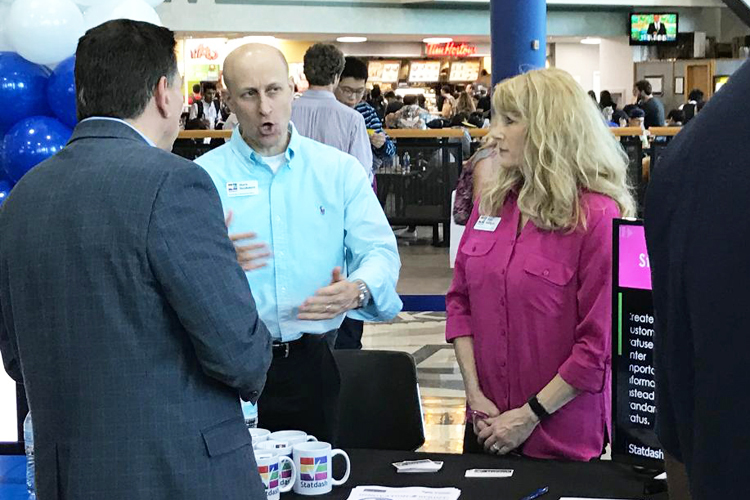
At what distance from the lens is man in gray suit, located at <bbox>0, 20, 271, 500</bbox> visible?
1616 mm

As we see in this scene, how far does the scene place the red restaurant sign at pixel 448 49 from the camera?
26.5 m

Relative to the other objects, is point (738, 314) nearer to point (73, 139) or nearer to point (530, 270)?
point (73, 139)

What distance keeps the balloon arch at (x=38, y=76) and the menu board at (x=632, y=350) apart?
7.06 feet

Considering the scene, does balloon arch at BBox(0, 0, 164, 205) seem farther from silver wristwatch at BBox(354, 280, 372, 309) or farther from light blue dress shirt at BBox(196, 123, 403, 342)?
silver wristwatch at BBox(354, 280, 372, 309)

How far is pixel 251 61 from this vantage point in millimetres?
2854

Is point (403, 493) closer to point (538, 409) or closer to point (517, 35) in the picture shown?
point (538, 409)

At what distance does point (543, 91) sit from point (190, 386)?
133 cm

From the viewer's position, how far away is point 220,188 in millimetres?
2822

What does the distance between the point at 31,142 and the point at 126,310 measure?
88.3 inches

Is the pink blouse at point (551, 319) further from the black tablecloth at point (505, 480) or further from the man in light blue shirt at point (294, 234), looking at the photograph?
the man in light blue shirt at point (294, 234)

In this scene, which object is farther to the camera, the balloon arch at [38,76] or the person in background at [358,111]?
the person in background at [358,111]

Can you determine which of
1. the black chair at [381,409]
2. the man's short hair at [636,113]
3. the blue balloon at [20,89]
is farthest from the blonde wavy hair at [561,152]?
the man's short hair at [636,113]

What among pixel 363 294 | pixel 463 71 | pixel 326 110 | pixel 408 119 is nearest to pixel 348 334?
pixel 326 110

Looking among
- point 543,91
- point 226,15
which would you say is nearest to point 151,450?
point 543,91
